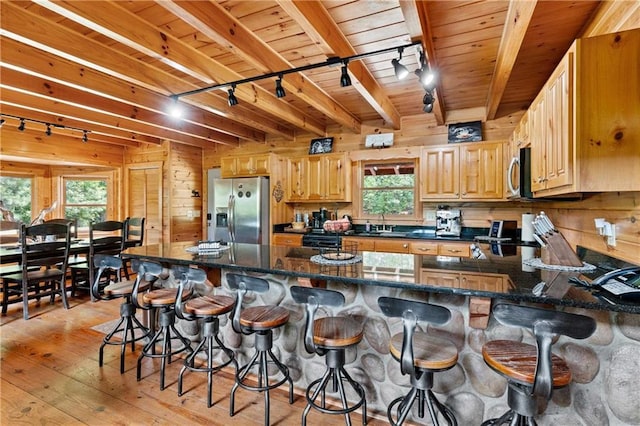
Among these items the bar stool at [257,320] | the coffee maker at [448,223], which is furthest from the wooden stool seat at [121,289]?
the coffee maker at [448,223]

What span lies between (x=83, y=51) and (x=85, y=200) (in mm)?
4687

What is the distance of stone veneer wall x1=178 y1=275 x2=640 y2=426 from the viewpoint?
4.64 ft

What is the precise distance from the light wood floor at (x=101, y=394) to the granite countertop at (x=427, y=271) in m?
0.92

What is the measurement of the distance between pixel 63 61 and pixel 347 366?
3.51 meters

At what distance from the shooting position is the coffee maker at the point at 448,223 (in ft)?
13.4

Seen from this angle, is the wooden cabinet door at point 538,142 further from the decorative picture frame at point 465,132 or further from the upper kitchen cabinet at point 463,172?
the decorative picture frame at point 465,132

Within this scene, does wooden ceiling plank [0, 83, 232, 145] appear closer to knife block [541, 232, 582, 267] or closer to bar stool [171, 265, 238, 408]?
bar stool [171, 265, 238, 408]

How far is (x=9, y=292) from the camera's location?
3785 millimetres

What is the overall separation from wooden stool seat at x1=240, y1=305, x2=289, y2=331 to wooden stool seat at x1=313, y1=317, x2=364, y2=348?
0.23 m

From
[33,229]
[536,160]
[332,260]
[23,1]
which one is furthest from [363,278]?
[33,229]

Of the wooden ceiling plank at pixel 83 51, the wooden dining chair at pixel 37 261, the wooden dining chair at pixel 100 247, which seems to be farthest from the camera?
the wooden dining chair at pixel 100 247

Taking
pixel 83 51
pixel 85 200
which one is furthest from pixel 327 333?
pixel 85 200

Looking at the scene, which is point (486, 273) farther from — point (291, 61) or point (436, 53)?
point (291, 61)

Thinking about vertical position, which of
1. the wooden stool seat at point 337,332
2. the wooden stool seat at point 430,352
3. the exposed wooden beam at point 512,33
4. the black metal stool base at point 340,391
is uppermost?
the exposed wooden beam at point 512,33
